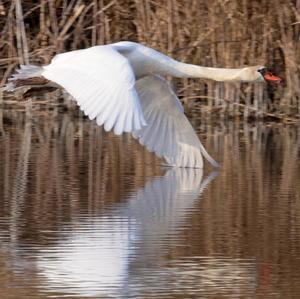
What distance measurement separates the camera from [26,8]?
1631 cm

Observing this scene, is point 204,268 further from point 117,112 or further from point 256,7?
point 256,7

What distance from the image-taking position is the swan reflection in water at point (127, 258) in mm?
5930

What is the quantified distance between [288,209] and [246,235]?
986mm

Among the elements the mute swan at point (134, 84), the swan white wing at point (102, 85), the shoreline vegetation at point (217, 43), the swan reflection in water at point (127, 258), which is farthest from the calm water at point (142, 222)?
the shoreline vegetation at point (217, 43)

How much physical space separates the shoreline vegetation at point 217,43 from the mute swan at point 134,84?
4.14m

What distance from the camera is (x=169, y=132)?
10180 mm

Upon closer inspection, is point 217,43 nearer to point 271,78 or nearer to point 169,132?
point 169,132

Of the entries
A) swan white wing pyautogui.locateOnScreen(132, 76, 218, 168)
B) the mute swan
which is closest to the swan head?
the mute swan

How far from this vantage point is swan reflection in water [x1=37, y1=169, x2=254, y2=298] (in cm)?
593

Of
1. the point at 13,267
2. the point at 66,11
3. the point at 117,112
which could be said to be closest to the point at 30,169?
the point at 117,112

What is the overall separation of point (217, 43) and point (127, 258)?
7.98 metres

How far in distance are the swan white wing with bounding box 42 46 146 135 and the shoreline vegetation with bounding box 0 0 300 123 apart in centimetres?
535

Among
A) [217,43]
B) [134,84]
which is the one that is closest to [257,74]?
[134,84]

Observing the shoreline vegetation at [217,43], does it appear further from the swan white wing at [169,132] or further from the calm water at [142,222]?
the swan white wing at [169,132]
